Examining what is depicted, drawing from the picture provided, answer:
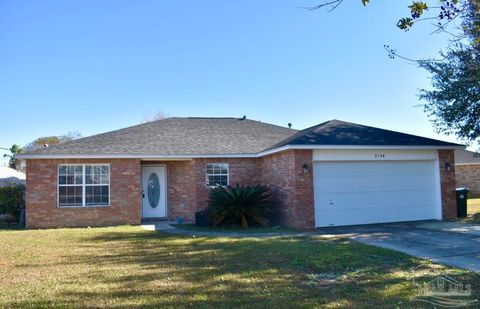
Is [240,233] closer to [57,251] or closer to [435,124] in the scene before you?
[57,251]

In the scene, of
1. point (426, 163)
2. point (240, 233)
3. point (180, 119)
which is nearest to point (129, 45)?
point (180, 119)

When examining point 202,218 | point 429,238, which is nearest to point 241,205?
point 202,218

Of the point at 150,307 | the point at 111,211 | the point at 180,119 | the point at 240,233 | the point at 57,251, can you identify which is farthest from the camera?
the point at 180,119

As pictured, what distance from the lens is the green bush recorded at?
18438 millimetres

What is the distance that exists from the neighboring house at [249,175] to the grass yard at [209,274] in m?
3.70

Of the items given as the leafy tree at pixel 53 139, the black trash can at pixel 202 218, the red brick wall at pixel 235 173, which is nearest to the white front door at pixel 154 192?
the red brick wall at pixel 235 173

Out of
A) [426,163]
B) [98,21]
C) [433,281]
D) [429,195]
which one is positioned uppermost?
[98,21]

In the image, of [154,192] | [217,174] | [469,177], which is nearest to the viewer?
[217,174]

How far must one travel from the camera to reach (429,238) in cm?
1116

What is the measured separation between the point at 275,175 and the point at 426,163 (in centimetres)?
563

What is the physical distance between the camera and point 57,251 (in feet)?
34.2

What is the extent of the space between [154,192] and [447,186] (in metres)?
11.8

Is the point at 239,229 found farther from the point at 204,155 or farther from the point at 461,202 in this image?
the point at 461,202

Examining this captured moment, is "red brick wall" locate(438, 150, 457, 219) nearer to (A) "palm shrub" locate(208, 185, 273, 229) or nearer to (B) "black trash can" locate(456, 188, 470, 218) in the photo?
(B) "black trash can" locate(456, 188, 470, 218)
